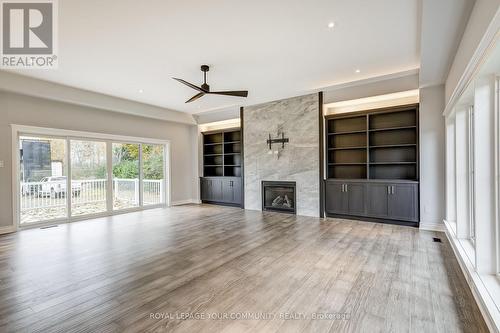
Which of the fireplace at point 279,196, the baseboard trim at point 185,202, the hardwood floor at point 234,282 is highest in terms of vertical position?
the fireplace at point 279,196

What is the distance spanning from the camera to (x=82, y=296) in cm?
244

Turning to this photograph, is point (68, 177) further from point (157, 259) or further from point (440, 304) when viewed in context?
point (440, 304)

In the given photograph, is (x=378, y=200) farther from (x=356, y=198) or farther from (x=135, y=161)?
(x=135, y=161)

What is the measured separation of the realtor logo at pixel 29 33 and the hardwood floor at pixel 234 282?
122 inches

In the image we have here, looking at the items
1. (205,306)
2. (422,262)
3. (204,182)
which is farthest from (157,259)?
(204,182)

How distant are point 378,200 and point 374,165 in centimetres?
85

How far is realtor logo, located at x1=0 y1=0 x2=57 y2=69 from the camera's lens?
285 cm

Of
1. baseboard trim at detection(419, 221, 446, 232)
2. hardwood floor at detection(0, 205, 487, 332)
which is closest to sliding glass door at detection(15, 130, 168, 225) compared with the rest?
hardwood floor at detection(0, 205, 487, 332)

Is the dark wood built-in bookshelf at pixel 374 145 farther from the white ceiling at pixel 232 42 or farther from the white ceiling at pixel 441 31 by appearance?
the white ceiling at pixel 441 31

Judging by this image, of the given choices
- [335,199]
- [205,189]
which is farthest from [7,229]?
[335,199]

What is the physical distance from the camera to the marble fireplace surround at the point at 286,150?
20.0 feet

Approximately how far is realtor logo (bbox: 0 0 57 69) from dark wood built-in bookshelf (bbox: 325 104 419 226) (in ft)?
17.4

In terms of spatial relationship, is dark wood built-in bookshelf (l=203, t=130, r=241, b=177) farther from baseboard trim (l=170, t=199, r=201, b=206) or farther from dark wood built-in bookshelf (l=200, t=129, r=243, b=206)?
baseboard trim (l=170, t=199, r=201, b=206)

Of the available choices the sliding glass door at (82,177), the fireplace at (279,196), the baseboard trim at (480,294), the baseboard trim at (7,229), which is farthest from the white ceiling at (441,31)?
the baseboard trim at (7,229)
